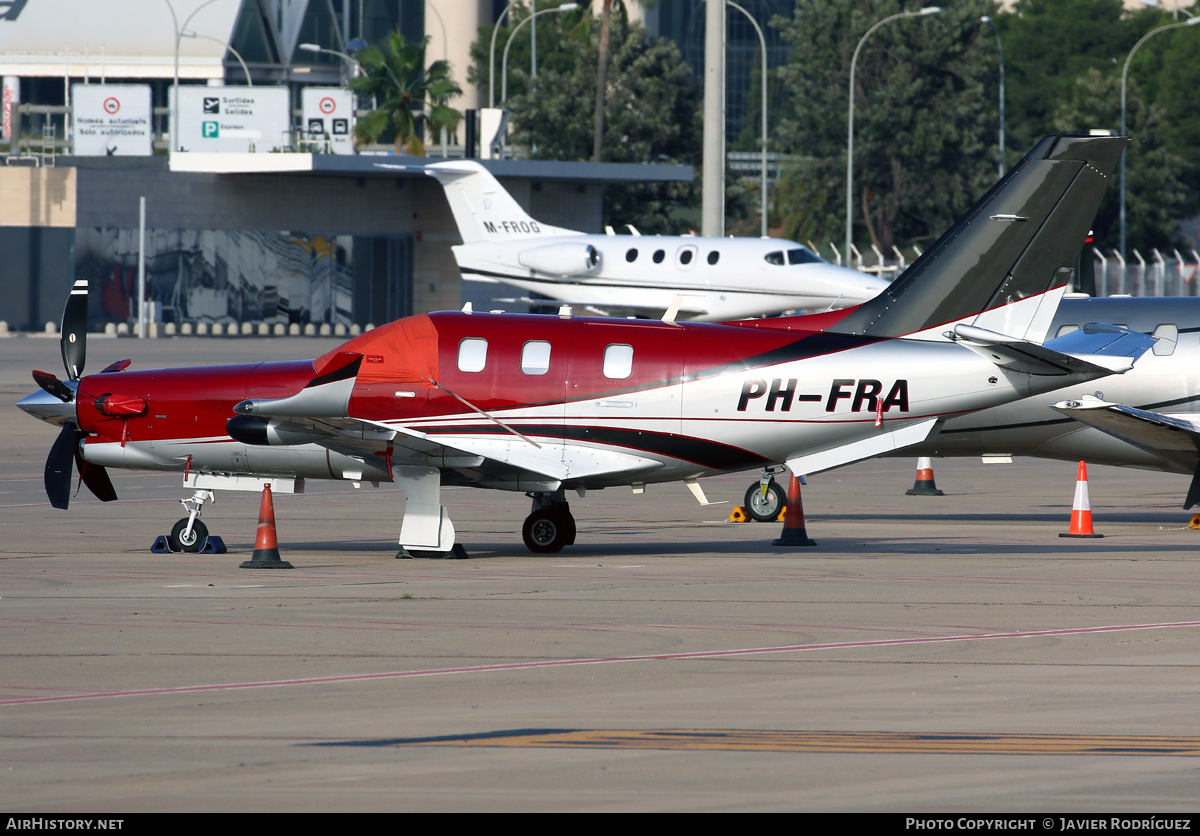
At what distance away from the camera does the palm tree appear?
269ft

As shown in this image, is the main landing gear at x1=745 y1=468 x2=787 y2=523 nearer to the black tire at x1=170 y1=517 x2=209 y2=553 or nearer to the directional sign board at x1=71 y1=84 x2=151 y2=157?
the black tire at x1=170 y1=517 x2=209 y2=553

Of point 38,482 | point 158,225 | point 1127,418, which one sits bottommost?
point 38,482

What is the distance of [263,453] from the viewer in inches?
639

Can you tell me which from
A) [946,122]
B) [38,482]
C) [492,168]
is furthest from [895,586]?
[946,122]

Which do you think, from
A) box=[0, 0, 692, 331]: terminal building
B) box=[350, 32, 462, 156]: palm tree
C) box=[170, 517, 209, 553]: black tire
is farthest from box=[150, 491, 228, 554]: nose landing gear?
box=[350, 32, 462, 156]: palm tree

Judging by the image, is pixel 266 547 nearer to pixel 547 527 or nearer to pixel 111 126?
pixel 547 527

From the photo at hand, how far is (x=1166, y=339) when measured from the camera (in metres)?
19.3

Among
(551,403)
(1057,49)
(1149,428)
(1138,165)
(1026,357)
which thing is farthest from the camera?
(1057,49)

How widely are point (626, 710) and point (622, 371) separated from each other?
23.3 feet

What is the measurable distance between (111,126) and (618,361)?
5521 cm

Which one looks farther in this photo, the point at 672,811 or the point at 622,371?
the point at 622,371

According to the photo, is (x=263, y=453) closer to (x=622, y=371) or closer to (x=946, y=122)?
(x=622, y=371)

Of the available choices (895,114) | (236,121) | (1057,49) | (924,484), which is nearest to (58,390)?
(924,484)

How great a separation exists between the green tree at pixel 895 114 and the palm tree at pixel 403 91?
64.5 feet
